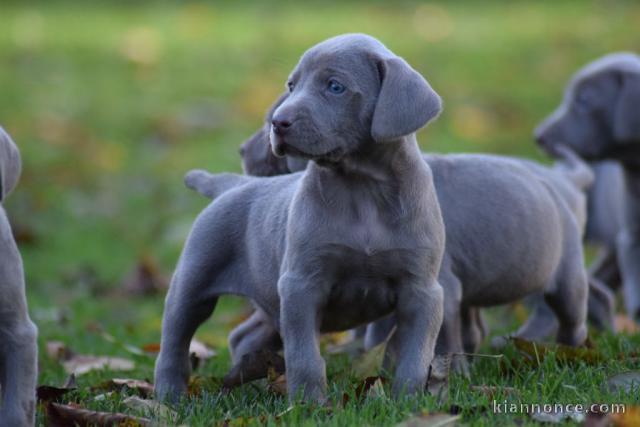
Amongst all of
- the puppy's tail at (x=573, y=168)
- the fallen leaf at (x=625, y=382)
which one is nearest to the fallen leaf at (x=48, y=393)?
the fallen leaf at (x=625, y=382)

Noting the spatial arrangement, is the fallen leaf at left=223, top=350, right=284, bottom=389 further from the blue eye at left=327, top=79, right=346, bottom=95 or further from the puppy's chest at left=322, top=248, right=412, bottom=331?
the blue eye at left=327, top=79, right=346, bottom=95

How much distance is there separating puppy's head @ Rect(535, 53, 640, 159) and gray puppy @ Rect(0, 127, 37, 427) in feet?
14.4

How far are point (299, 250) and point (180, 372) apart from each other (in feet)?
3.15

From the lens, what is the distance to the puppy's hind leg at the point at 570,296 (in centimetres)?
610

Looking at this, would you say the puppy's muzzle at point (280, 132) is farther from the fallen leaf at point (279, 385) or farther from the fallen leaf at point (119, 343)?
the fallen leaf at point (119, 343)

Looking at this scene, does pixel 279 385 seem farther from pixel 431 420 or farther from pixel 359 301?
pixel 431 420

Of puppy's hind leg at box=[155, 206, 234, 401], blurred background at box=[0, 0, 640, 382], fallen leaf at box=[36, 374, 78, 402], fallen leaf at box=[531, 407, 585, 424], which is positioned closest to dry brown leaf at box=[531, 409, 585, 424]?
fallen leaf at box=[531, 407, 585, 424]

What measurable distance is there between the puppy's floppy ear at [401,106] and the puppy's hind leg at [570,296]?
74.7 inches

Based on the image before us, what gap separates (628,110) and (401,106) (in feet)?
12.5

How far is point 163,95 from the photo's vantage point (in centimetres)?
1457

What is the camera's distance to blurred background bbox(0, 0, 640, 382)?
32.2 feet

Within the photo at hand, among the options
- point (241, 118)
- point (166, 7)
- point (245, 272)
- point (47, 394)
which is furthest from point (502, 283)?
point (166, 7)

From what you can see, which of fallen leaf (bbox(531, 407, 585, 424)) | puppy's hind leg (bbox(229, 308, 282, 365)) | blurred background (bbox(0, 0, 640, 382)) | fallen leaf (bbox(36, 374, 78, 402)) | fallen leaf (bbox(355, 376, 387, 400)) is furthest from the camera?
blurred background (bbox(0, 0, 640, 382))

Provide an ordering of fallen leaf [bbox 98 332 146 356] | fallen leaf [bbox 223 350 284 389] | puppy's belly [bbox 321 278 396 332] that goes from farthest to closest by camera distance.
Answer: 1. fallen leaf [bbox 98 332 146 356]
2. fallen leaf [bbox 223 350 284 389]
3. puppy's belly [bbox 321 278 396 332]
